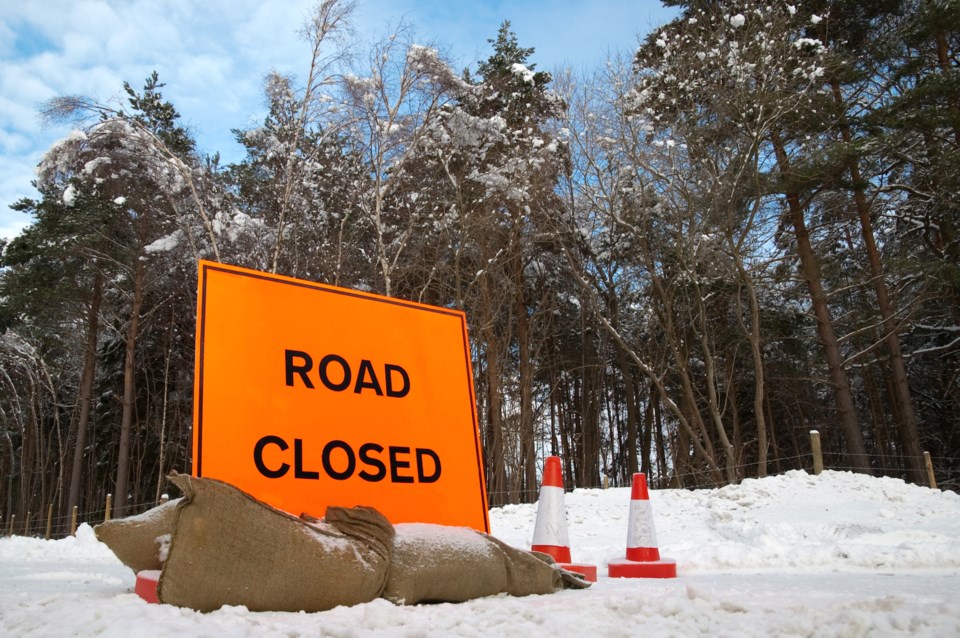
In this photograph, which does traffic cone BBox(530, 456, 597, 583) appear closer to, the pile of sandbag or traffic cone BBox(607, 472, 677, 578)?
traffic cone BBox(607, 472, 677, 578)

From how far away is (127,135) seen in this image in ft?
41.2

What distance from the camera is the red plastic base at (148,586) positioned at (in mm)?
2753

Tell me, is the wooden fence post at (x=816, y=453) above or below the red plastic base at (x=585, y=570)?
above

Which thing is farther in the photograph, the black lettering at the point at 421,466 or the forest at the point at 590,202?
the forest at the point at 590,202

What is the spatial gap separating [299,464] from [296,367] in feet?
1.71

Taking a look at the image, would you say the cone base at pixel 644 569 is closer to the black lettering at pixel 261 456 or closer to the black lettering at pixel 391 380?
the black lettering at pixel 391 380

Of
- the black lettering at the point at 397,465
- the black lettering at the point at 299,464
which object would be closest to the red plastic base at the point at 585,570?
the black lettering at the point at 397,465

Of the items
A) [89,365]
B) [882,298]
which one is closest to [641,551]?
[882,298]

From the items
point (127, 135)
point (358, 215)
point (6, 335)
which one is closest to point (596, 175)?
point (358, 215)

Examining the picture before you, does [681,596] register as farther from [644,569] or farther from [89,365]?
[89,365]

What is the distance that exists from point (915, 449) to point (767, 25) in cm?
1086

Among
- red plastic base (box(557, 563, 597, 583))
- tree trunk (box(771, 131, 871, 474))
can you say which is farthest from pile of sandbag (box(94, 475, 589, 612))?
tree trunk (box(771, 131, 871, 474))

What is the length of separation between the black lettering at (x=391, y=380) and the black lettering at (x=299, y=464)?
614 mm

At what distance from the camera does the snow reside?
89.0 inches
